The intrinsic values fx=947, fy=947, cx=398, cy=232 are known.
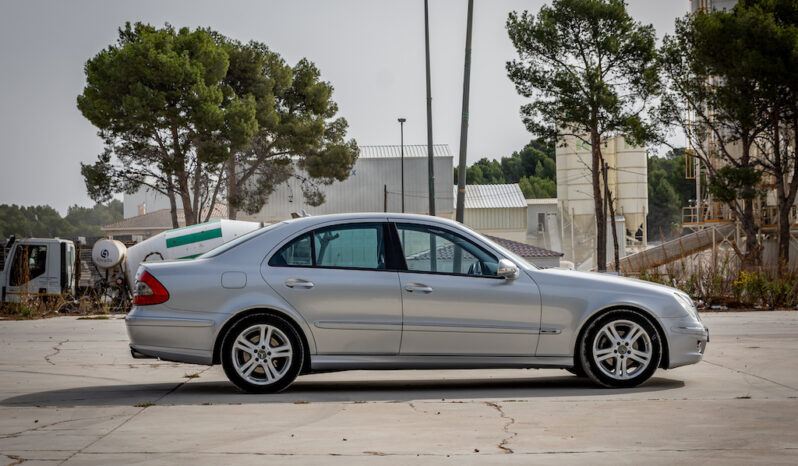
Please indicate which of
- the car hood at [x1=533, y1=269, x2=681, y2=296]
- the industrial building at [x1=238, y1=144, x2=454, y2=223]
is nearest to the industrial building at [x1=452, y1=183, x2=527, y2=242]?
the industrial building at [x1=238, y1=144, x2=454, y2=223]

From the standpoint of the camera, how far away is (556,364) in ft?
26.5

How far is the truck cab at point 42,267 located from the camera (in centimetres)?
2773

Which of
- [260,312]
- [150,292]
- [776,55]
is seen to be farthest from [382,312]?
[776,55]

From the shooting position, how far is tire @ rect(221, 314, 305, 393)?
25.9 ft

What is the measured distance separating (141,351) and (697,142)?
39050 mm

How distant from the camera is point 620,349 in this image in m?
8.14

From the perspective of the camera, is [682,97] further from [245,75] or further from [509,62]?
[245,75]

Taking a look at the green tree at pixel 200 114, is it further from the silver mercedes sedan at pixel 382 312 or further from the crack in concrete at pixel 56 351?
the silver mercedes sedan at pixel 382 312

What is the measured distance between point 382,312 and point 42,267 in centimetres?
2313

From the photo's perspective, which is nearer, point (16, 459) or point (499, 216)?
point (16, 459)

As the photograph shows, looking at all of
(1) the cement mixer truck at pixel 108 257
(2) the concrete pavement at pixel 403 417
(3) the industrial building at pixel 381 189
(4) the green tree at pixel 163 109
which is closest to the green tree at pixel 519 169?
(3) the industrial building at pixel 381 189

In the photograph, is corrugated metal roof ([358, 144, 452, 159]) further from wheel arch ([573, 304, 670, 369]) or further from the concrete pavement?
wheel arch ([573, 304, 670, 369])

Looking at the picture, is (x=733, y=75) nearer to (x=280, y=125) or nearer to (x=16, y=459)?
(x=280, y=125)

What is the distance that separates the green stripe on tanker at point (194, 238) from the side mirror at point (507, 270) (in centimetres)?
1967
